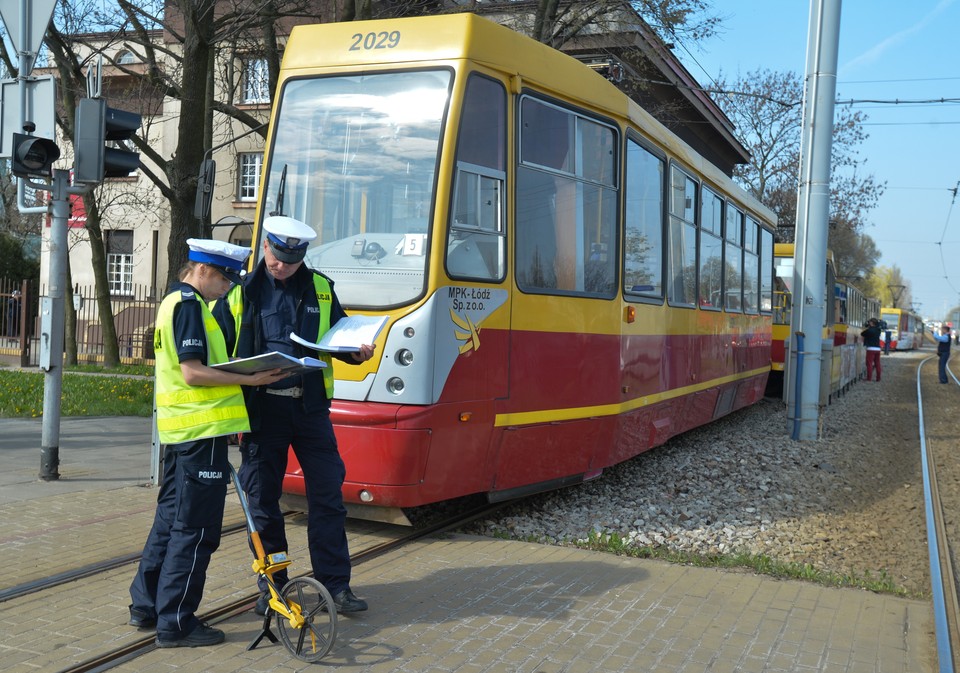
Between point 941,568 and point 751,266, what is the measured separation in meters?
8.45

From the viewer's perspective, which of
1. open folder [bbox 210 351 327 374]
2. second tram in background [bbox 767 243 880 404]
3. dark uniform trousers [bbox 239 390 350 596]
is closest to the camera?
open folder [bbox 210 351 327 374]

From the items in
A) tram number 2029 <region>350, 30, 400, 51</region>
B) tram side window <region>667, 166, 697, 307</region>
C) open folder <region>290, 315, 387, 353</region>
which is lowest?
open folder <region>290, 315, 387, 353</region>

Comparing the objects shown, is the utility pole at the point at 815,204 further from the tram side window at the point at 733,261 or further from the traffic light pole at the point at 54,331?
the traffic light pole at the point at 54,331

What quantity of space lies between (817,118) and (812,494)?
21.9 feet

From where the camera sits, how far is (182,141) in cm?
1354

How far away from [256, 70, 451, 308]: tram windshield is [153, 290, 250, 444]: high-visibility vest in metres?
2.00

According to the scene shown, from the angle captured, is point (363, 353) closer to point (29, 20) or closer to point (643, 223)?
point (643, 223)

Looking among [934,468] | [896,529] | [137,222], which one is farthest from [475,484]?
[137,222]

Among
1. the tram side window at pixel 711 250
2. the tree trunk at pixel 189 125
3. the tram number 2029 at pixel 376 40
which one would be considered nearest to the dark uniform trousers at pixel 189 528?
the tram number 2029 at pixel 376 40

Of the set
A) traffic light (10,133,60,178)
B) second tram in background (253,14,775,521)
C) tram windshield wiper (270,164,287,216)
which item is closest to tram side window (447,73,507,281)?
second tram in background (253,14,775,521)

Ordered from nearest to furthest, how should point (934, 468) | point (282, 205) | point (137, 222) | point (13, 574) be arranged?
1. point (13, 574)
2. point (282, 205)
3. point (934, 468)
4. point (137, 222)

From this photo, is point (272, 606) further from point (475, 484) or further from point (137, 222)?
point (137, 222)

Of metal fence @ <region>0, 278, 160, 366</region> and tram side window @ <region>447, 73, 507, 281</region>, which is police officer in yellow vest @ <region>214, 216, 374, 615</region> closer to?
tram side window @ <region>447, 73, 507, 281</region>

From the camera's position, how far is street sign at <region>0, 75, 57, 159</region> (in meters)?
8.22
